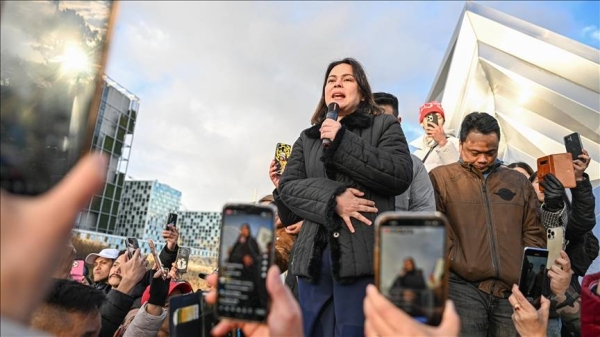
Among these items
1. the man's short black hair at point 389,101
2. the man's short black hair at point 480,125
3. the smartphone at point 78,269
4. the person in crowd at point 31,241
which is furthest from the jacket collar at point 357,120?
the smartphone at point 78,269

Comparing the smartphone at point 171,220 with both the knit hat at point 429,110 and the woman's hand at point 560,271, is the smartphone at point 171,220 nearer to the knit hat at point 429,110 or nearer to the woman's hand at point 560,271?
the knit hat at point 429,110

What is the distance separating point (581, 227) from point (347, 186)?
7.16 ft

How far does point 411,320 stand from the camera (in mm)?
859

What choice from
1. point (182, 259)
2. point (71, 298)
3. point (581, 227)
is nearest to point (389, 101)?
point (581, 227)

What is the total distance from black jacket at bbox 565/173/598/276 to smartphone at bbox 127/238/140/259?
10.6 ft

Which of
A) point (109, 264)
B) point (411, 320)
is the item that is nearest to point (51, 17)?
point (411, 320)

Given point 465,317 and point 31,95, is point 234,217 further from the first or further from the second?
point 465,317

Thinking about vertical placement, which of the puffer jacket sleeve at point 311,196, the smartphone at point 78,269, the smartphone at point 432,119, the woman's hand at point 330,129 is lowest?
the smartphone at point 78,269

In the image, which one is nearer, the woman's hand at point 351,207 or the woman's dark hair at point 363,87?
the woman's hand at point 351,207

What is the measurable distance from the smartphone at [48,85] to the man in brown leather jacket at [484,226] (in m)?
2.69

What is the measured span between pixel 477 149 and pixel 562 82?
6.61 metres

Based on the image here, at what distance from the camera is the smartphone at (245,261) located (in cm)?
106

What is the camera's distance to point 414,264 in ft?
3.00

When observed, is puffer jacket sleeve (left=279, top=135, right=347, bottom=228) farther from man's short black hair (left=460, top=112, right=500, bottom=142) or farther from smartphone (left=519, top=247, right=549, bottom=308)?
man's short black hair (left=460, top=112, right=500, bottom=142)
